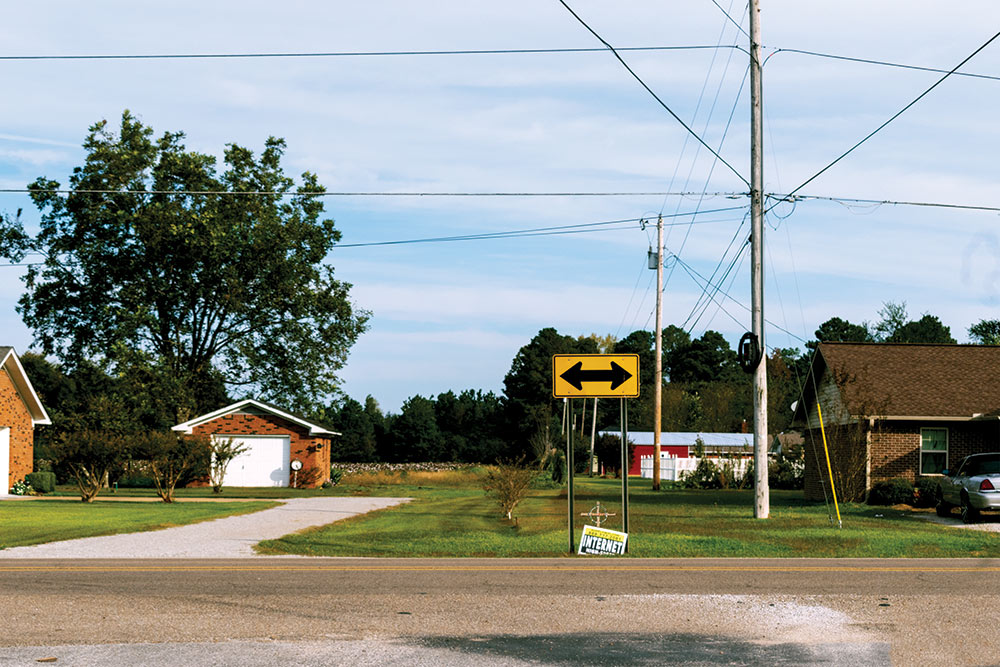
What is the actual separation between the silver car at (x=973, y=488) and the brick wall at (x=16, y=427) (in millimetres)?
33113

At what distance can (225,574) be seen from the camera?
13641 millimetres

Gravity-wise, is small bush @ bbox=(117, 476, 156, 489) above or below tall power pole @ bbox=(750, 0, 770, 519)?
below

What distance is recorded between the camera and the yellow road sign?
16688mm

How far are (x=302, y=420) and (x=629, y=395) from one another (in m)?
36.0

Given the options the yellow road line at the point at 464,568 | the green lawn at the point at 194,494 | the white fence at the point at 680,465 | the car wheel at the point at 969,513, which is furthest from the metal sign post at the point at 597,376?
the white fence at the point at 680,465

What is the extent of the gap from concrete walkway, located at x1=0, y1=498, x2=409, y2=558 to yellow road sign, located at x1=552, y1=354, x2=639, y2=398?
539cm

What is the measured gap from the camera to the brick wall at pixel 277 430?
5084 cm

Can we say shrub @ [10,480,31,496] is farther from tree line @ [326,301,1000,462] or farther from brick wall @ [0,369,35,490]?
tree line @ [326,301,1000,462]

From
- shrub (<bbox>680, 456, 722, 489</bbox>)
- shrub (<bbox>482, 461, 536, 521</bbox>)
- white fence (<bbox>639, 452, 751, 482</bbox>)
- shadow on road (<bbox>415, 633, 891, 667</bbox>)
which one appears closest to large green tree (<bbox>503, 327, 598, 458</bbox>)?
white fence (<bbox>639, 452, 751, 482</bbox>)

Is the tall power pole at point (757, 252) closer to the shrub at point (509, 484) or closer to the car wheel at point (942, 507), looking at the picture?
the car wheel at point (942, 507)

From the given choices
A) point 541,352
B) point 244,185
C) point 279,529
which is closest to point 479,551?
point 279,529

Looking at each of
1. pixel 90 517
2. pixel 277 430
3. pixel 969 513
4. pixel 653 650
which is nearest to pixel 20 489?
pixel 277 430

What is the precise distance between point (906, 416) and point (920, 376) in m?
2.85

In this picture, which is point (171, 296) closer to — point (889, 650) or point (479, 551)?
point (479, 551)
